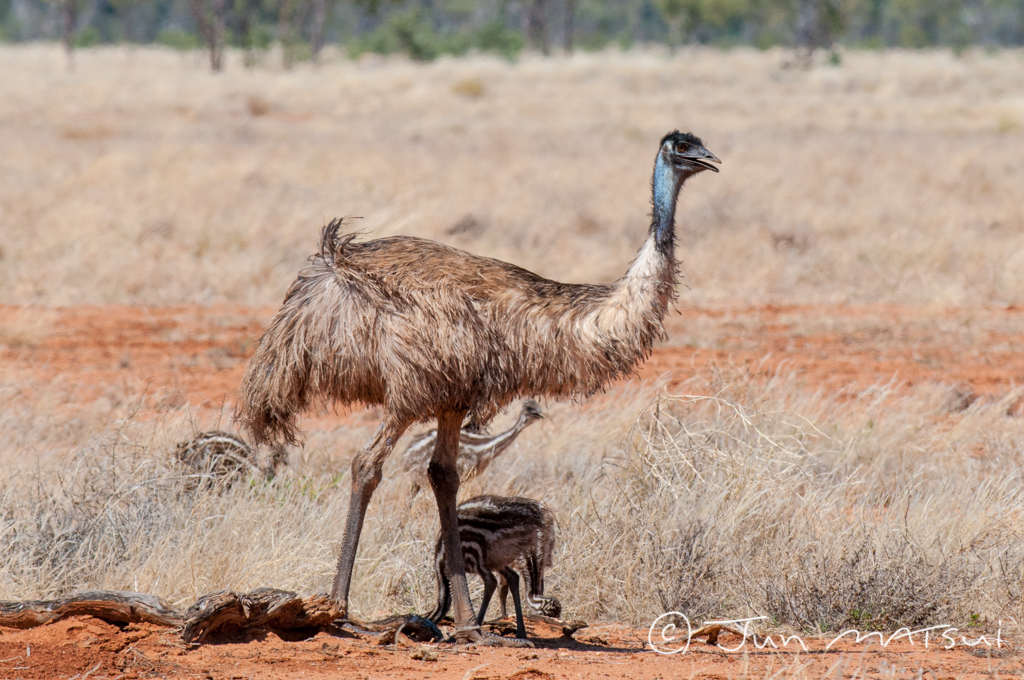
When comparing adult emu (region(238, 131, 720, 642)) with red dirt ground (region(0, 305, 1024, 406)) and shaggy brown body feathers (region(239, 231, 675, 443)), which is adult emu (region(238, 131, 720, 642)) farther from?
red dirt ground (region(0, 305, 1024, 406))

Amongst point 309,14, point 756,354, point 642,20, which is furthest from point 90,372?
point 642,20

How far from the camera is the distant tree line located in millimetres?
55406

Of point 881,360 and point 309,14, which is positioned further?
point 309,14

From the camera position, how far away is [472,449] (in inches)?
247

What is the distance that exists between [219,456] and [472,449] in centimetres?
130

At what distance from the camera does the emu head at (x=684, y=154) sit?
4.95 m

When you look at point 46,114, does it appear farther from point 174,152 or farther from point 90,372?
point 90,372

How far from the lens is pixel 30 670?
406 cm

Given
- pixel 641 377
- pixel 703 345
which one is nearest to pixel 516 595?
pixel 641 377

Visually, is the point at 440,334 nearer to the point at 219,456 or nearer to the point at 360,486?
Result: the point at 360,486

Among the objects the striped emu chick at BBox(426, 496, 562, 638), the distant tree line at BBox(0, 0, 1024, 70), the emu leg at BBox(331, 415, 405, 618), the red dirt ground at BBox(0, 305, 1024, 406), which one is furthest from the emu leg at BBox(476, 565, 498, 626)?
the distant tree line at BBox(0, 0, 1024, 70)

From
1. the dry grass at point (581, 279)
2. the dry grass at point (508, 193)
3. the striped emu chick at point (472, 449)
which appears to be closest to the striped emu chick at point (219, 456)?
the dry grass at point (581, 279)

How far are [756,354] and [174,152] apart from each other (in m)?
12.6

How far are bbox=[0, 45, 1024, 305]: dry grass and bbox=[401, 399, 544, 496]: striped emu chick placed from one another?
717cm
